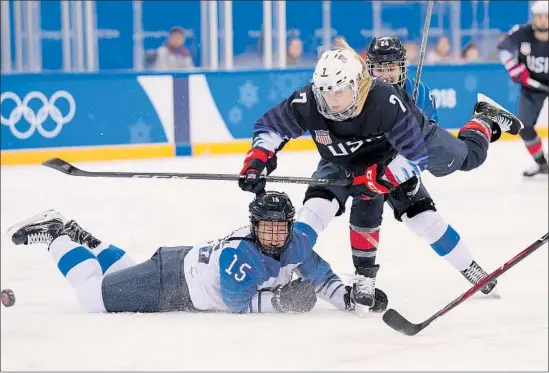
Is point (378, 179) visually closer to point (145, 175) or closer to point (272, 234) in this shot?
point (272, 234)

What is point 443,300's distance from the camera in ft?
15.9

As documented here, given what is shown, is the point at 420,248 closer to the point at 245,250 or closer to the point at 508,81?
the point at 245,250

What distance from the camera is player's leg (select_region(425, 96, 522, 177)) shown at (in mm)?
3909

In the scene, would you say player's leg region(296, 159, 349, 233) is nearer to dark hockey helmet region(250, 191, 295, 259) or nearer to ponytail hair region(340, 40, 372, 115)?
dark hockey helmet region(250, 191, 295, 259)

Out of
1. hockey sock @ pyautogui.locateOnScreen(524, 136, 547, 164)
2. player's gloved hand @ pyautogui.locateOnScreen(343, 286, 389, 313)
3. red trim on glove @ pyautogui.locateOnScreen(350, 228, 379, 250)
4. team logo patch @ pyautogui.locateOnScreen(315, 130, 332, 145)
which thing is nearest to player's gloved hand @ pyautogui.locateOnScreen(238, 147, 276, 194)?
team logo patch @ pyautogui.locateOnScreen(315, 130, 332, 145)

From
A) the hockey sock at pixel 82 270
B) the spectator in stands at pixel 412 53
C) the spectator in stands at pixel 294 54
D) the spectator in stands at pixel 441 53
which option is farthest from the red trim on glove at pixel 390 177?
the spectator in stands at pixel 441 53

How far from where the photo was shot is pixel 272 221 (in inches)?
165

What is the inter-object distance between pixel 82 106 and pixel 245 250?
16.5 feet

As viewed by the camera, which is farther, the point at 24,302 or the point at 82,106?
the point at 82,106

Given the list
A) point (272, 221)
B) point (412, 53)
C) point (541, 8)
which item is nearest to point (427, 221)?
point (272, 221)

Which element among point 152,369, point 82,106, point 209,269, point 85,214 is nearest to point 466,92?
point 82,106

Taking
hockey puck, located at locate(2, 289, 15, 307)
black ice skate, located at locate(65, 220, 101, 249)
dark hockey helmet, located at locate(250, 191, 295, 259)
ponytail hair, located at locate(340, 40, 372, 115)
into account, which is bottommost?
hockey puck, located at locate(2, 289, 15, 307)

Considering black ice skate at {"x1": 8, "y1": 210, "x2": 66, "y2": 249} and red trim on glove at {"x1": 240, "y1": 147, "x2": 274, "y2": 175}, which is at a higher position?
red trim on glove at {"x1": 240, "y1": 147, "x2": 274, "y2": 175}

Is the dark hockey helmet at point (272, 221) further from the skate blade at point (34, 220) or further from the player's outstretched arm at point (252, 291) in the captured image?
the skate blade at point (34, 220)
